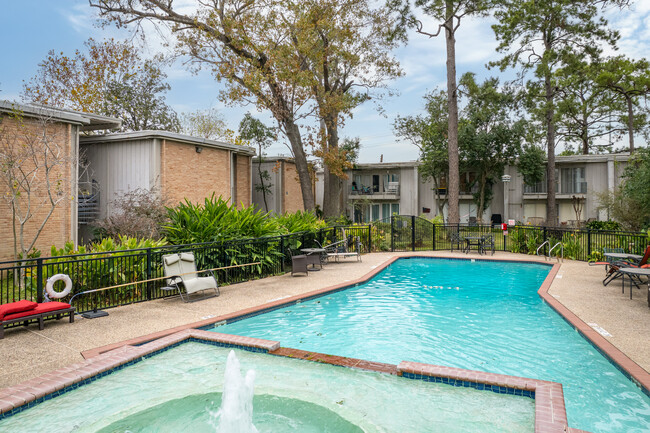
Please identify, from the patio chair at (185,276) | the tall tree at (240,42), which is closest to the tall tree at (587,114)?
the tall tree at (240,42)

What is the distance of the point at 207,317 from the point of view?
7.48 metres

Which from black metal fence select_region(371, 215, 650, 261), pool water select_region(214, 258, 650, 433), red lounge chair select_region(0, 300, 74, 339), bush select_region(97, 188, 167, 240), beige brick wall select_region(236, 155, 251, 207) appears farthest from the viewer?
beige brick wall select_region(236, 155, 251, 207)

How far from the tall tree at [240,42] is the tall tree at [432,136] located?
14.9 metres

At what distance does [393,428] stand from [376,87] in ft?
78.8

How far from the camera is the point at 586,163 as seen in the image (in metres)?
31.9

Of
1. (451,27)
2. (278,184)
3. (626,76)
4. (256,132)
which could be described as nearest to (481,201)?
(626,76)

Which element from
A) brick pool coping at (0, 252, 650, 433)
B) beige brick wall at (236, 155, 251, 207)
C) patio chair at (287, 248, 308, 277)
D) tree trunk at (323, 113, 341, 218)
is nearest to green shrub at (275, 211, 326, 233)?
patio chair at (287, 248, 308, 277)

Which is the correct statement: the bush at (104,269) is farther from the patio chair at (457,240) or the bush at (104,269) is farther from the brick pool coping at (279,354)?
the patio chair at (457,240)

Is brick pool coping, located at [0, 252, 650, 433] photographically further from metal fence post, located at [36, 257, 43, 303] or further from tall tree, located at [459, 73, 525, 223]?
tall tree, located at [459, 73, 525, 223]

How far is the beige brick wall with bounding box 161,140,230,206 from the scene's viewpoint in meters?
17.0

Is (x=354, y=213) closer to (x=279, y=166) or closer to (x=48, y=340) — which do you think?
(x=279, y=166)

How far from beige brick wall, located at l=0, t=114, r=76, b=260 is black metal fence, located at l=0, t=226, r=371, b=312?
260 centimetres

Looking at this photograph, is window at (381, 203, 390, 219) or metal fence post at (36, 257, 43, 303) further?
window at (381, 203, 390, 219)

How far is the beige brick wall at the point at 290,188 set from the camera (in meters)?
28.1
